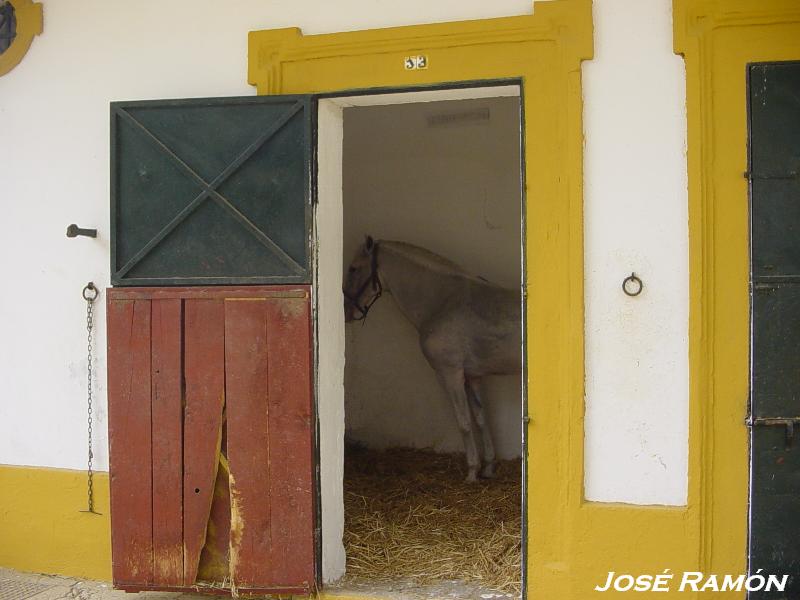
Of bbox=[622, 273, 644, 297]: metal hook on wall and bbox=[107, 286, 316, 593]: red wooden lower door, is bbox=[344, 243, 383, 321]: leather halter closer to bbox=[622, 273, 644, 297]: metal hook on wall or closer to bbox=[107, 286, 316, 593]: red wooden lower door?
bbox=[107, 286, 316, 593]: red wooden lower door

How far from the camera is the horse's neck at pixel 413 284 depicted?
7.06m

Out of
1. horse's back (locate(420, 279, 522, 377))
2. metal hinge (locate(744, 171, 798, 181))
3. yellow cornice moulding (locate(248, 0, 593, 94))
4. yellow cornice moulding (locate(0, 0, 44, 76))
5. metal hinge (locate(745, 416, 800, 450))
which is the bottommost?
metal hinge (locate(745, 416, 800, 450))

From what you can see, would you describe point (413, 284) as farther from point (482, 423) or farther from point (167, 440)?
point (167, 440)

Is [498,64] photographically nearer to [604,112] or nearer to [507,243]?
[604,112]

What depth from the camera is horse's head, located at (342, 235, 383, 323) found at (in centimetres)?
734

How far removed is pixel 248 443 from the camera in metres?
4.36

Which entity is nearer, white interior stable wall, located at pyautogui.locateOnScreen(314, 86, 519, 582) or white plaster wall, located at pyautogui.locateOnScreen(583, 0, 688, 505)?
white plaster wall, located at pyautogui.locateOnScreen(583, 0, 688, 505)

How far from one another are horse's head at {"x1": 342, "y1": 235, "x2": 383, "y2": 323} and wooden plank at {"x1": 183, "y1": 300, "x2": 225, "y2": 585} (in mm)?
3000

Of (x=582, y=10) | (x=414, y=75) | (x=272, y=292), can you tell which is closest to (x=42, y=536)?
(x=272, y=292)

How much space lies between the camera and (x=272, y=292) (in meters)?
4.32

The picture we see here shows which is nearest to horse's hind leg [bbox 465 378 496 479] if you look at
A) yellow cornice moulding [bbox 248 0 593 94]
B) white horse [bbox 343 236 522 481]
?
white horse [bbox 343 236 522 481]

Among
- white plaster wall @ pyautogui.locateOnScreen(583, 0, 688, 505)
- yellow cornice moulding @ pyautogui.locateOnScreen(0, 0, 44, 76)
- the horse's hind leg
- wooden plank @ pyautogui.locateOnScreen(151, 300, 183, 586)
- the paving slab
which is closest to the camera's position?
white plaster wall @ pyautogui.locateOnScreen(583, 0, 688, 505)

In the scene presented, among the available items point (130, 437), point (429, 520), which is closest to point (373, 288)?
point (429, 520)

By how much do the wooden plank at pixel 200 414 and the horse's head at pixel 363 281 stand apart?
9.84ft
